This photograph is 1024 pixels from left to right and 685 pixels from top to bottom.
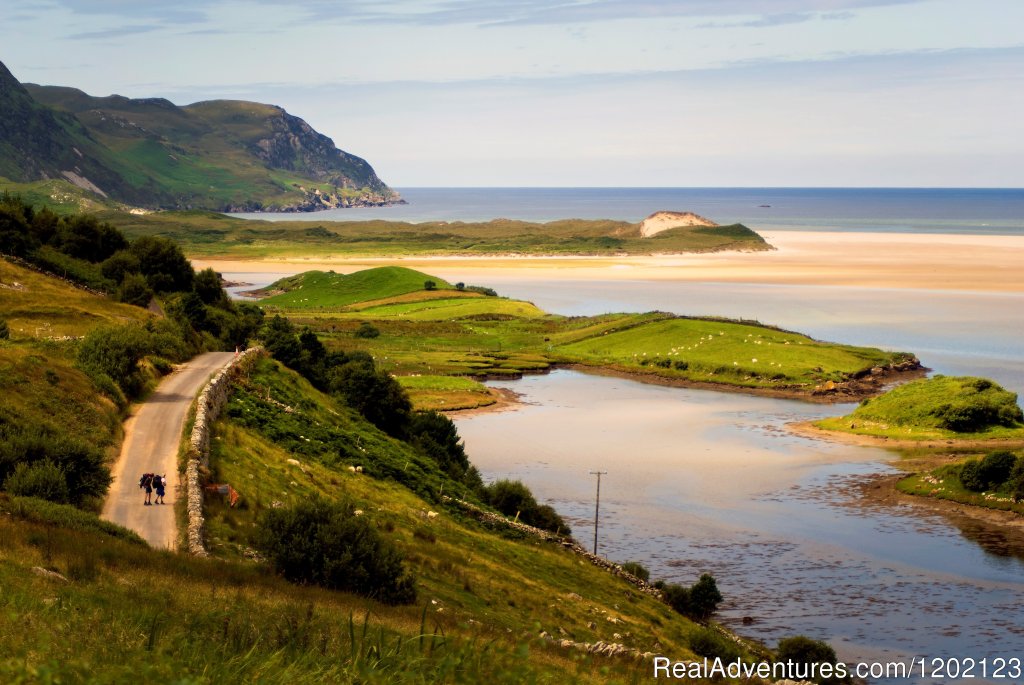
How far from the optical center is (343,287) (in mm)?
182750

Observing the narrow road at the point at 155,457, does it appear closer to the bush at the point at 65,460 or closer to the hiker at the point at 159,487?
the hiker at the point at 159,487

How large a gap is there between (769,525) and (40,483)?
129 ft

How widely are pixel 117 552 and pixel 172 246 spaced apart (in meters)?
66.5

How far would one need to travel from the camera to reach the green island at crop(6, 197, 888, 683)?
16422mm

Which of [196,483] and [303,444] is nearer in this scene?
[196,483]

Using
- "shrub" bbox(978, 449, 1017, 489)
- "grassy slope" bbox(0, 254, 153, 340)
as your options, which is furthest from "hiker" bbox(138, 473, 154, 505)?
"shrub" bbox(978, 449, 1017, 489)

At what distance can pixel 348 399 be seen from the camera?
→ 2618 inches

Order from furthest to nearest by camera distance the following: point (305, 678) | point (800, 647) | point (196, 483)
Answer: point (800, 647)
point (196, 483)
point (305, 678)

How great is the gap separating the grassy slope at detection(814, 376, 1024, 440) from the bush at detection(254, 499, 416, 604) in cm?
6072

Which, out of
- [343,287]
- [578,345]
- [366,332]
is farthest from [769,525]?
[343,287]

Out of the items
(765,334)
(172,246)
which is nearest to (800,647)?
(172,246)

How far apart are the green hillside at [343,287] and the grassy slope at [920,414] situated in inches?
3864

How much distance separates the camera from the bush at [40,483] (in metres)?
29.7

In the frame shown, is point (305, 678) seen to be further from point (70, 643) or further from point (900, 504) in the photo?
point (900, 504)
